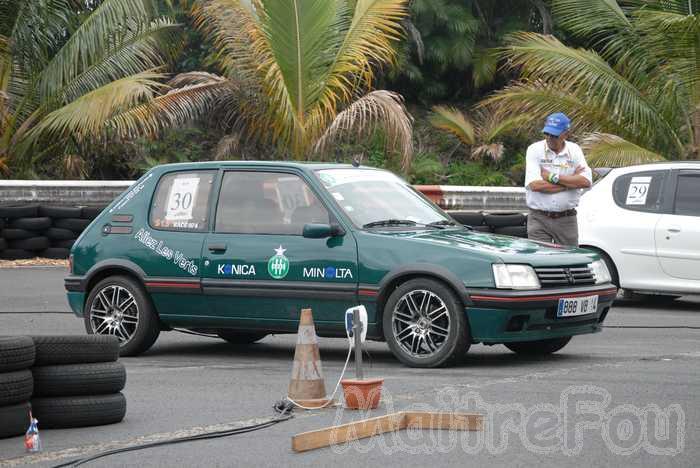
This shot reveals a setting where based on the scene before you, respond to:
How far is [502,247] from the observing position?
988cm

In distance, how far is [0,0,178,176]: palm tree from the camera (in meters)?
22.3

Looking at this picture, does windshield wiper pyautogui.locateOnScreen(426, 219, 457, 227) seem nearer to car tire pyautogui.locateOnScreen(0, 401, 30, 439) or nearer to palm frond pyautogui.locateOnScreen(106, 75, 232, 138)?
car tire pyautogui.locateOnScreen(0, 401, 30, 439)

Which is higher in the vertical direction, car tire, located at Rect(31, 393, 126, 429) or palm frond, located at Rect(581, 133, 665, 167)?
palm frond, located at Rect(581, 133, 665, 167)

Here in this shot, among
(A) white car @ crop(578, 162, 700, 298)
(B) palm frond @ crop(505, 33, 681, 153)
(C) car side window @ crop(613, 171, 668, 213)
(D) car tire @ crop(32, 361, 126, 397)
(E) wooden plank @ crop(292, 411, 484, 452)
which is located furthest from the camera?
(B) palm frond @ crop(505, 33, 681, 153)

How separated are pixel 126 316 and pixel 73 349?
322 cm

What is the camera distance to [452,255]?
31.6ft

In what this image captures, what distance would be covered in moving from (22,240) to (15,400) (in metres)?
12.2

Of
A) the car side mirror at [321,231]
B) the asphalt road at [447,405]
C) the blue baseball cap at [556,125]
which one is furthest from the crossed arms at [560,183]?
the car side mirror at [321,231]

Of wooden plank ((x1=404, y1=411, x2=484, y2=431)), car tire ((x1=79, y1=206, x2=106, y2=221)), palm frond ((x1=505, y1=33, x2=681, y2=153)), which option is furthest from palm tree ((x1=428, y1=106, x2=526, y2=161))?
wooden plank ((x1=404, y1=411, x2=484, y2=431))

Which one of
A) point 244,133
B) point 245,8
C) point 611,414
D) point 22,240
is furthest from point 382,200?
point 244,133

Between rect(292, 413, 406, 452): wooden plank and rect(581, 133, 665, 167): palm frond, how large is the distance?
44.2ft

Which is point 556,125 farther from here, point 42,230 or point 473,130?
point 473,130

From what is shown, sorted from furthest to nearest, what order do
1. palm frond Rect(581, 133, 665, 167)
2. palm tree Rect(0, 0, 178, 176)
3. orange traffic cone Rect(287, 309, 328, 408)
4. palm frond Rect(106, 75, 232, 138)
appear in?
1. palm tree Rect(0, 0, 178, 176)
2. palm frond Rect(106, 75, 232, 138)
3. palm frond Rect(581, 133, 665, 167)
4. orange traffic cone Rect(287, 309, 328, 408)

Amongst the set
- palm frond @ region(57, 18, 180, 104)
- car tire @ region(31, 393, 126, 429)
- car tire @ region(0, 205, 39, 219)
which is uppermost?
palm frond @ region(57, 18, 180, 104)
